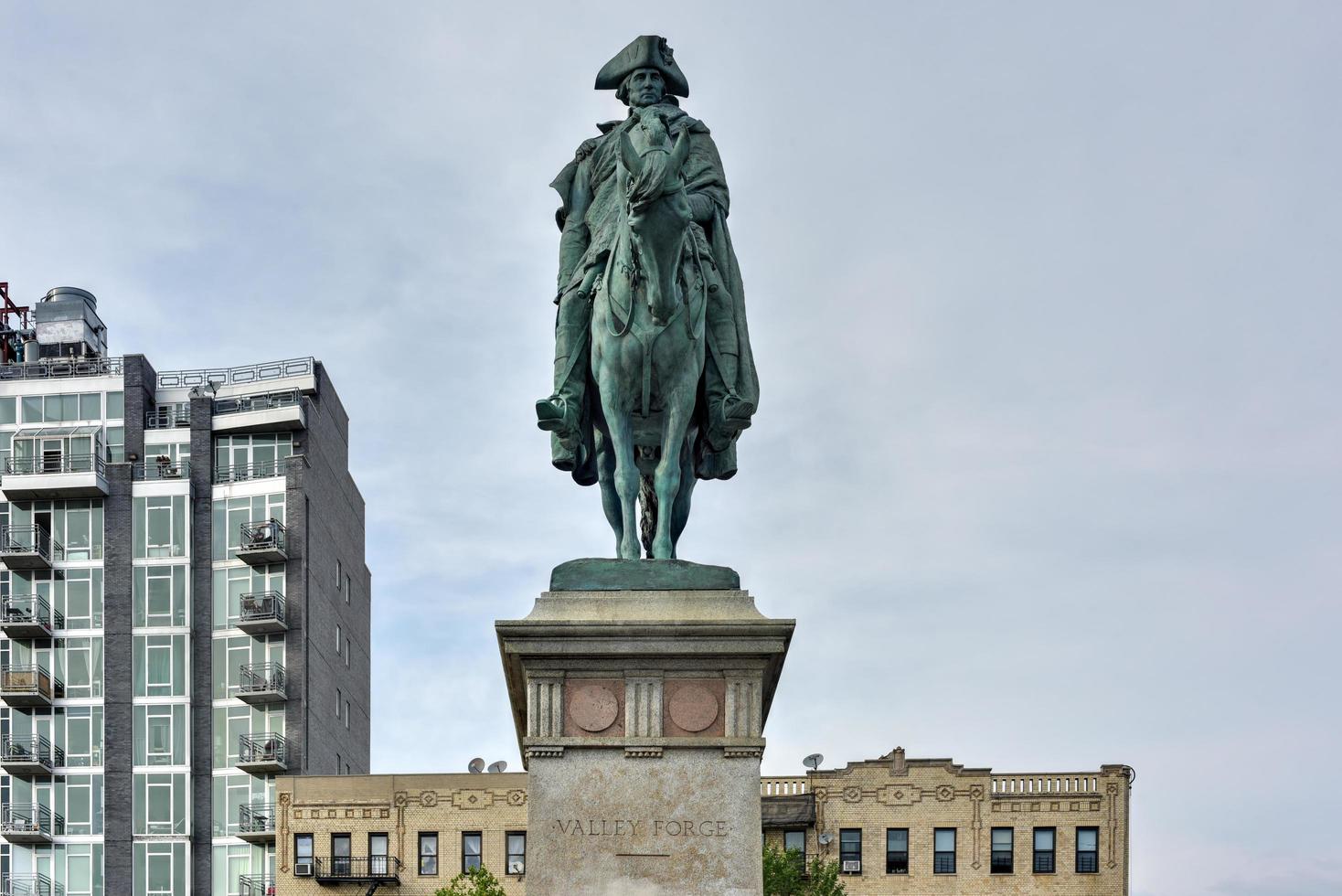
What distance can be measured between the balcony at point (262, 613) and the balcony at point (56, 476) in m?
9.42

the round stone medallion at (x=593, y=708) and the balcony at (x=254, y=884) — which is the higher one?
the round stone medallion at (x=593, y=708)

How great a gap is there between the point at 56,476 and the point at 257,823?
20504 mm

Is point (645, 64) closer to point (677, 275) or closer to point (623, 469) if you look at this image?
point (677, 275)

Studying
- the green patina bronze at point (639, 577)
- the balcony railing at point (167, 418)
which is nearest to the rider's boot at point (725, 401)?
the green patina bronze at point (639, 577)

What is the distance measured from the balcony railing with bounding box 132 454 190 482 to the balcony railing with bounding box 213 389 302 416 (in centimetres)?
341

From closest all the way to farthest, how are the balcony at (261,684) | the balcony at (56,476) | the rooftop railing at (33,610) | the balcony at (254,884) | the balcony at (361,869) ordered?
the balcony at (361,869) → the balcony at (254,884) → the balcony at (261,684) → the rooftop railing at (33,610) → the balcony at (56,476)

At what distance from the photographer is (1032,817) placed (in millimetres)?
95312

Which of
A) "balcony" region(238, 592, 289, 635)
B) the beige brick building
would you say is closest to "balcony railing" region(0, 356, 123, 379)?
"balcony" region(238, 592, 289, 635)

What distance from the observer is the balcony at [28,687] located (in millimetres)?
107875

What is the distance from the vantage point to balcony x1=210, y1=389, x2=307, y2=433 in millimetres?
112625

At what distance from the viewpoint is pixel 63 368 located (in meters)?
115

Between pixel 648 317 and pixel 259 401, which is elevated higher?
pixel 259 401

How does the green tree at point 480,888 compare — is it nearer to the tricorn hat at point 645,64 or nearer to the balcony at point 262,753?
the balcony at point 262,753

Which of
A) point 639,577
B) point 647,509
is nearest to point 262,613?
point 647,509
